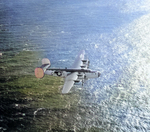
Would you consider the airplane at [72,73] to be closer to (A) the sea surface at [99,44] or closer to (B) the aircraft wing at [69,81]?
(B) the aircraft wing at [69,81]

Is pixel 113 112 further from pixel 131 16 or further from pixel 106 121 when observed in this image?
pixel 131 16

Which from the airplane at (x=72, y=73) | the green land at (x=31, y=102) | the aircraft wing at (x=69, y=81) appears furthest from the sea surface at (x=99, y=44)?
the aircraft wing at (x=69, y=81)

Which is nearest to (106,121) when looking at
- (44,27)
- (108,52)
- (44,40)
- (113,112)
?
(113,112)

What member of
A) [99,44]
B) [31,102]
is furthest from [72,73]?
[99,44]

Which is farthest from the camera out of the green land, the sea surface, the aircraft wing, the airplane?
the airplane

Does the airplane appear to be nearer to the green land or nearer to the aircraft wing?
the aircraft wing

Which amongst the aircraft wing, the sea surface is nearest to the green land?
the sea surface

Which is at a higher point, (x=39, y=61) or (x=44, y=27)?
(x=44, y=27)

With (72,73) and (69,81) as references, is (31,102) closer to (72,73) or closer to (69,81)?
(69,81)
